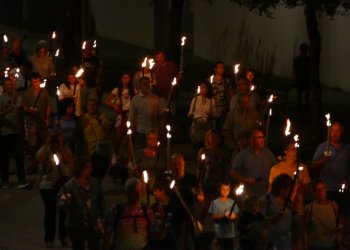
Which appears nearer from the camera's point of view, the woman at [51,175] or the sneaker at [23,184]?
Answer: the woman at [51,175]

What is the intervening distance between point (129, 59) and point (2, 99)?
1813 cm

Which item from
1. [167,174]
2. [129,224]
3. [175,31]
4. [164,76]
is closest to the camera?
[129,224]

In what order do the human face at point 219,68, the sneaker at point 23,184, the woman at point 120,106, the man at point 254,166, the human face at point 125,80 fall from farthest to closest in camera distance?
the human face at point 219,68
the human face at point 125,80
the woman at point 120,106
the sneaker at point 23,184
the man at point 254,166

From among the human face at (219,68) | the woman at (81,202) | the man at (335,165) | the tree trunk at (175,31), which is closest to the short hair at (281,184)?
the woman at (81,202)

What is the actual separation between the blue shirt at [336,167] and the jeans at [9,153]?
15.9 feet

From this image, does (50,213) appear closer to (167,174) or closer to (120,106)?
(167,174)

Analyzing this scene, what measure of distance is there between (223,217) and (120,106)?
5.84m

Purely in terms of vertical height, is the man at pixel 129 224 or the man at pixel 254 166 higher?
the man at pixel 254 166

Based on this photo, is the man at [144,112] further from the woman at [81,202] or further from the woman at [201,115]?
the woman at [81,202]

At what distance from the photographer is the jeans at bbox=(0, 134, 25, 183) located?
16422mm

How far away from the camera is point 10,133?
16.4 m

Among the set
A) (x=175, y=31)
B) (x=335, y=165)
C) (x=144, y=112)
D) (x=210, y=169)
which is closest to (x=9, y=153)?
(x=144, y=112)

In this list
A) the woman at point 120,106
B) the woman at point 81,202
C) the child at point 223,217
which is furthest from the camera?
the woman at point 120,106

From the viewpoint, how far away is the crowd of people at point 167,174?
36.4ft
